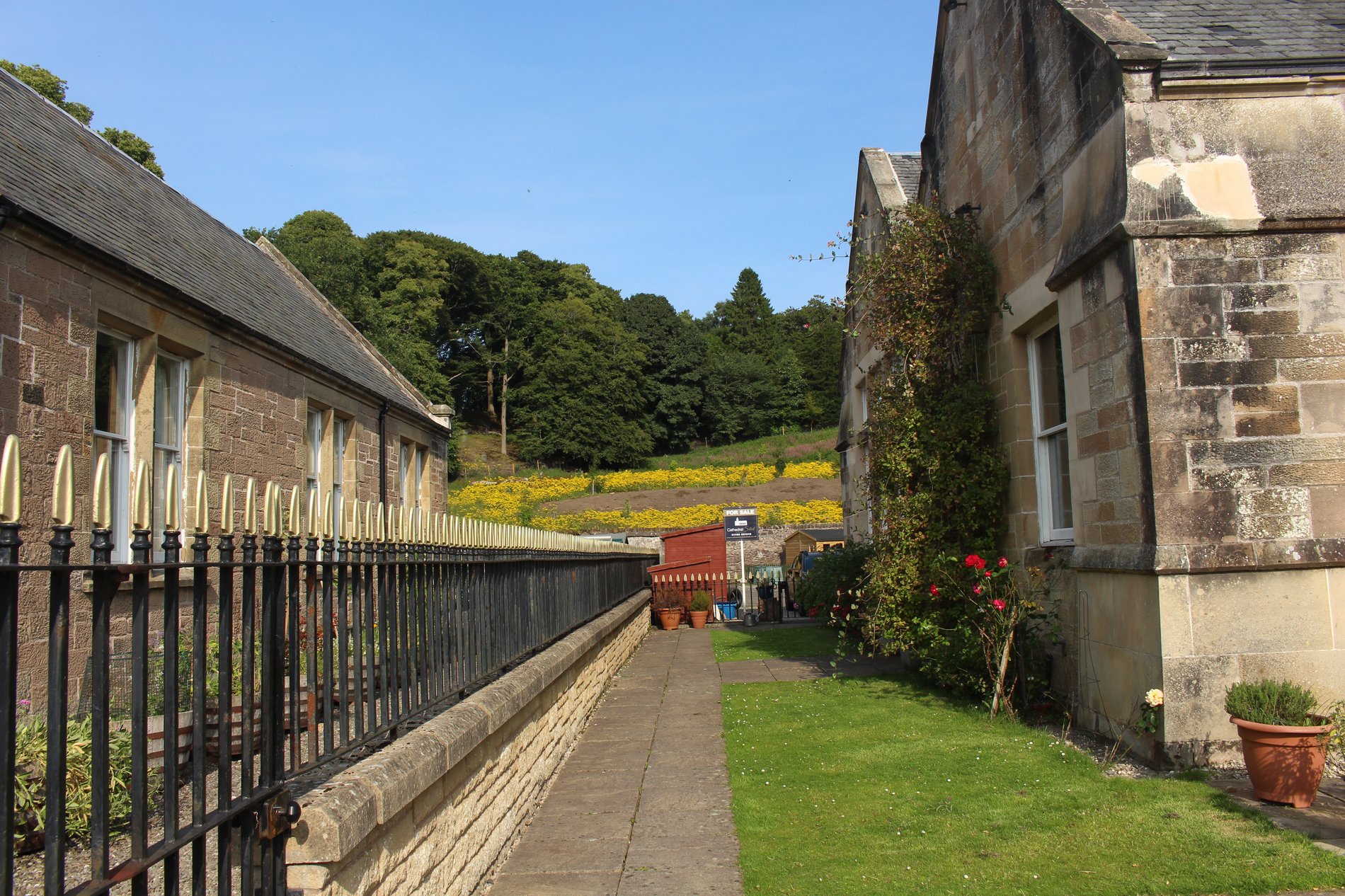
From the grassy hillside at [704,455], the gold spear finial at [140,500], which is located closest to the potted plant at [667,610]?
the gold spear finial at [140,500]

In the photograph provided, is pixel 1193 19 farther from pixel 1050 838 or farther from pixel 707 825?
pixel 707 825

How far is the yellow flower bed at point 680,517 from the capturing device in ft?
128

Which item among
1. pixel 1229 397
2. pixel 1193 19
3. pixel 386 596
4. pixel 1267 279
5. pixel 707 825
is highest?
pixel 1193 19

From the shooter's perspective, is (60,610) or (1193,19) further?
(1193,19)

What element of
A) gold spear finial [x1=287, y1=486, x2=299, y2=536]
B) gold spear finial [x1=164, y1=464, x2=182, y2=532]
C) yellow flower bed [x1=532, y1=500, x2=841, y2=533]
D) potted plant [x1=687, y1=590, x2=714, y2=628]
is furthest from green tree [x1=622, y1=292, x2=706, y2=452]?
gold spear finial [x1=164, y1=464, x2=182, y2=532]

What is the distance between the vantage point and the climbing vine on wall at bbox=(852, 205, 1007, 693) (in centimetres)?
930

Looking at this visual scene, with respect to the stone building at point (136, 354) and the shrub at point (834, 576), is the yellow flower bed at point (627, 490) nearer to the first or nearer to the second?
the shrub at point (834, 576)

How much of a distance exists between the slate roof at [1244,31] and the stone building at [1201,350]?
0.08ft

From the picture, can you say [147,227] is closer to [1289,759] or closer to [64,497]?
[64,497]

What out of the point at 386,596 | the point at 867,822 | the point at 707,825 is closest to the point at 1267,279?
the point at 867,822

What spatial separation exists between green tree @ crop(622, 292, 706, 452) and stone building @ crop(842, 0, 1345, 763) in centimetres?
6641

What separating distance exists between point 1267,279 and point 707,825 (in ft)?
16.8

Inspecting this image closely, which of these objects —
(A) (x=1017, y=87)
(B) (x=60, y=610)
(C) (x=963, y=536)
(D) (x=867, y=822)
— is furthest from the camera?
(C) (x=963, y=536)

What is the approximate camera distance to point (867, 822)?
220 inches
